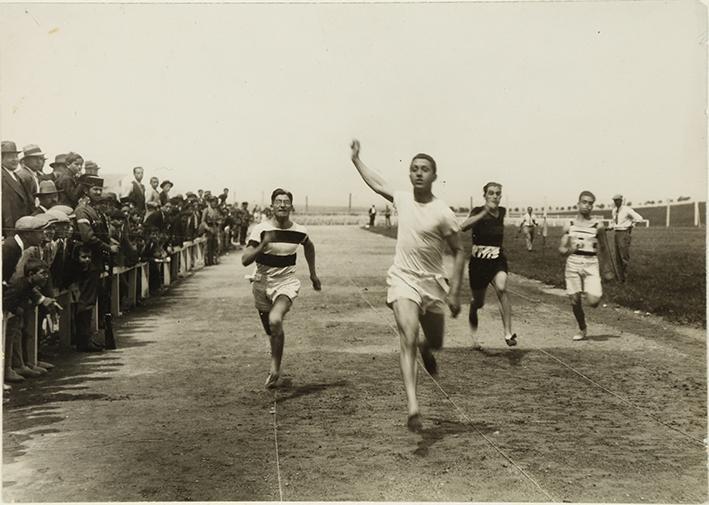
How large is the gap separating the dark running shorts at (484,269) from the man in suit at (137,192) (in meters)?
8.30

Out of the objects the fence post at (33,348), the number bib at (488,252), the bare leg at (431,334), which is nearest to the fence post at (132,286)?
the fence post at (33,348)

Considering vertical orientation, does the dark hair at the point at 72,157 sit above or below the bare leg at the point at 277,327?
above

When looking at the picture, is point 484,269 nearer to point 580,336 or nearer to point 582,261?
point 582,261

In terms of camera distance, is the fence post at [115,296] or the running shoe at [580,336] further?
the fence post at [115,296]

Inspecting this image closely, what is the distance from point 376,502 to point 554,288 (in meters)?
13.6

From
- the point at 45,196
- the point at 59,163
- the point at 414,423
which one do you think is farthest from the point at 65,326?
the point at 414,423

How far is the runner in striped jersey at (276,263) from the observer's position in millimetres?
8086

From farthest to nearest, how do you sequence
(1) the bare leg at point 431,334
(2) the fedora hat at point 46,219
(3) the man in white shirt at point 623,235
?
(3) the man in white shirt at point 623,235 → (2) the fedora hat at point 46,219 → (1) the bare leg at point 431,334

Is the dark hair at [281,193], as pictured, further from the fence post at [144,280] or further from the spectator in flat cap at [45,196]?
the fence post at [144,280]

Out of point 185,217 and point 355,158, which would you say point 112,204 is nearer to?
point 355,158

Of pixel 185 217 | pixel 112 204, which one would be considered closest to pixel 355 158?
pixel 112 204

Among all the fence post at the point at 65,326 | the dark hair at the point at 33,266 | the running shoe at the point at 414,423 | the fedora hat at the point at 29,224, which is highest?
the fedora hat at the point at 29,224

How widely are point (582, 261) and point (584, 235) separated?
0.36 meters

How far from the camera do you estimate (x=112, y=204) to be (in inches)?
492
